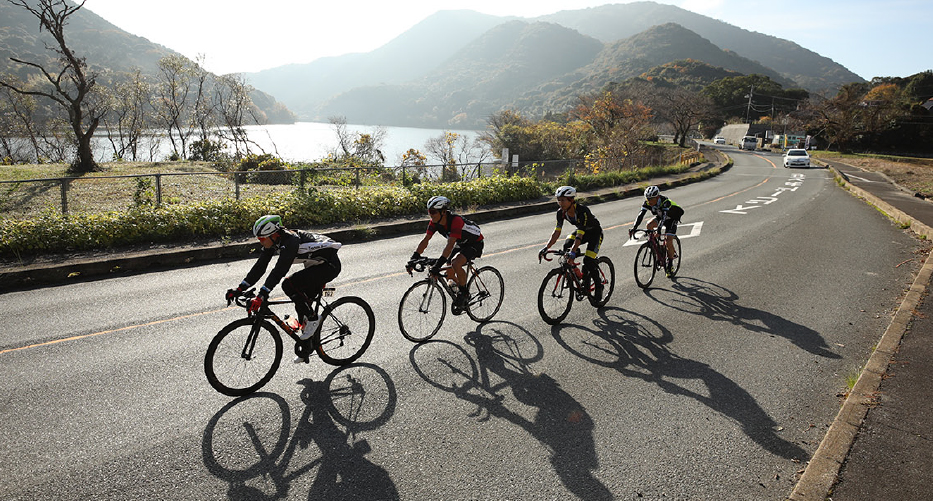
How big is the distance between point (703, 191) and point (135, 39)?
162 meters

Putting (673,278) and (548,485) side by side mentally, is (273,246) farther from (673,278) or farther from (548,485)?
(673,278)

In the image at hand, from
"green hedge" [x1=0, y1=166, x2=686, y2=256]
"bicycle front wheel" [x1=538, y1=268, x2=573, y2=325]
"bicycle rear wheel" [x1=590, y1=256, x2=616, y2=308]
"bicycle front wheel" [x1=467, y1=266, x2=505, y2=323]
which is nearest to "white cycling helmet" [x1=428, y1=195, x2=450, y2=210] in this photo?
"bicycle front wheel" [x1=467, y1=266, x2=505, y2=323]

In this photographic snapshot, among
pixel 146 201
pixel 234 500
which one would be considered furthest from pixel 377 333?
pixel 146 201

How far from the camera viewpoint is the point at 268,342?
515 centimetres

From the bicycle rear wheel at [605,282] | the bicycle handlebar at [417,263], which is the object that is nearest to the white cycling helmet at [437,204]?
the bicycle handlebar at [417,263]

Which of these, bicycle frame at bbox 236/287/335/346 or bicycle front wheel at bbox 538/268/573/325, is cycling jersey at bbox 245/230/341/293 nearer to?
bicycle frame at bbox 236/287/335/346

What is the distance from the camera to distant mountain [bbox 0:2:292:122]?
97.1 m

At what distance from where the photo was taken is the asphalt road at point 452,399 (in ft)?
12.2

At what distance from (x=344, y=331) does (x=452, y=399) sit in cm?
160

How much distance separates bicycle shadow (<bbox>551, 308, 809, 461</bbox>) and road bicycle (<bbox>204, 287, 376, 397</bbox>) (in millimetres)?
2693

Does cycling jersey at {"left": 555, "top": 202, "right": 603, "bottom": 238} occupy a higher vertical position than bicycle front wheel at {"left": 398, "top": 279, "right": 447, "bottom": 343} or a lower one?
higher

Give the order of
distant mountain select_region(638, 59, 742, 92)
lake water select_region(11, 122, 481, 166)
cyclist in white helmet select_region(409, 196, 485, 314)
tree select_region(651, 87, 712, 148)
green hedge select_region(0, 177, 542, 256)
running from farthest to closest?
1. distant mountain select_region(638, 59, 742, 92)
2. tree select_region(651, 87, 712, 148)
3. lake water select_region(11, 122, 481, 166)
4. green hedge select_region(0, 177, 542, 256)
5. cyclist in white helmet select_region(409, 196, 485, 314)

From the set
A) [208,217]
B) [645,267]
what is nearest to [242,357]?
[645,267]

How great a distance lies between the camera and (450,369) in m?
5.51
